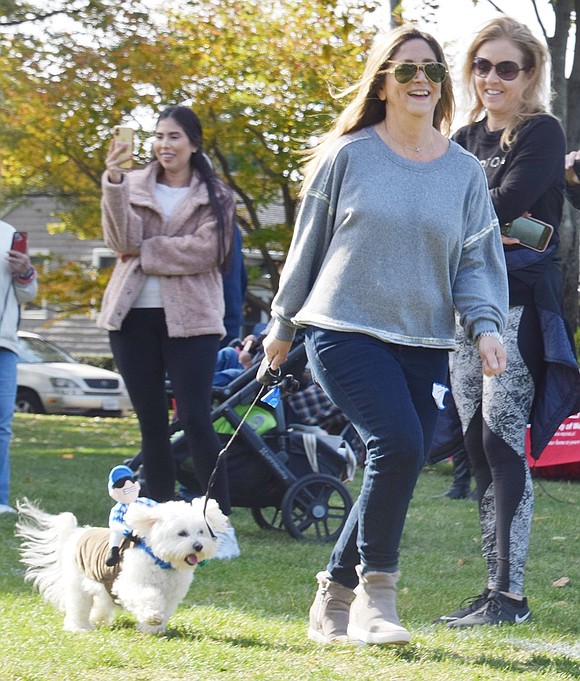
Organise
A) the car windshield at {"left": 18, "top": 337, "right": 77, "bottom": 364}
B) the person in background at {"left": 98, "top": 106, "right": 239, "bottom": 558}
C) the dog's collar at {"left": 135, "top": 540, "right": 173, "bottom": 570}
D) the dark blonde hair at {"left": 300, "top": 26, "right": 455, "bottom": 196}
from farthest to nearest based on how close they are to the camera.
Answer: the car windshield at {"left": 18, "top": 337, "right": 77, "bottom": 364} < the person in background at {"left": 98, "top": 106, "right": 239, "bottom": 558} < the dog's collar at {"left": 135, "top": 540, "right": 173, "bottom": 570} < the dark blonde hair at {"left": 300, "top": 26, "right": 455, "bottom": 196}

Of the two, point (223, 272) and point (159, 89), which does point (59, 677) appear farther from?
point (159, 89)

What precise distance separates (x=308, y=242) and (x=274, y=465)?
2.95 metres

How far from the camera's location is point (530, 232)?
440 cm

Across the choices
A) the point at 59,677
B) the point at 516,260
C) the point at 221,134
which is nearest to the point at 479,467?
the point at 516,260

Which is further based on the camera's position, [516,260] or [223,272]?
[223,272]

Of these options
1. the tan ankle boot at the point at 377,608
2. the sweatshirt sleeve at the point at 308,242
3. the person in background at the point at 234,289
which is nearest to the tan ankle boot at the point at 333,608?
the tan ankle boot at the point at 377,608

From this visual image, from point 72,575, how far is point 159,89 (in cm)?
1503

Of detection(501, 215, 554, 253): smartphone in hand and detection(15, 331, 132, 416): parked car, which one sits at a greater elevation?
detection(501, 215, 554, 253): smartphone in hand

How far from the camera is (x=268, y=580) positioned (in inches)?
207

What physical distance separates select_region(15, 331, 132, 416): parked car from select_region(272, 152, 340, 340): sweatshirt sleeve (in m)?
17.5

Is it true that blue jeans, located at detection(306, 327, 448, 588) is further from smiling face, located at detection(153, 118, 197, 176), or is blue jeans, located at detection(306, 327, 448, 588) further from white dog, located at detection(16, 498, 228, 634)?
smiling face, located at detection(153, 118, 197, 176)

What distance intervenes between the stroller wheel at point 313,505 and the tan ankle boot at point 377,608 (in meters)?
2.80

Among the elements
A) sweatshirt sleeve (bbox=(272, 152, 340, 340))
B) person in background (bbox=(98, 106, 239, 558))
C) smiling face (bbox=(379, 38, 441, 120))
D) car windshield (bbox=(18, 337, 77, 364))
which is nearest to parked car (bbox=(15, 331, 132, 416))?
car windshield (bbox=(18, 337, 77, 364))

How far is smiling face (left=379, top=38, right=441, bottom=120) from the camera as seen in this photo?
3.71 meters
